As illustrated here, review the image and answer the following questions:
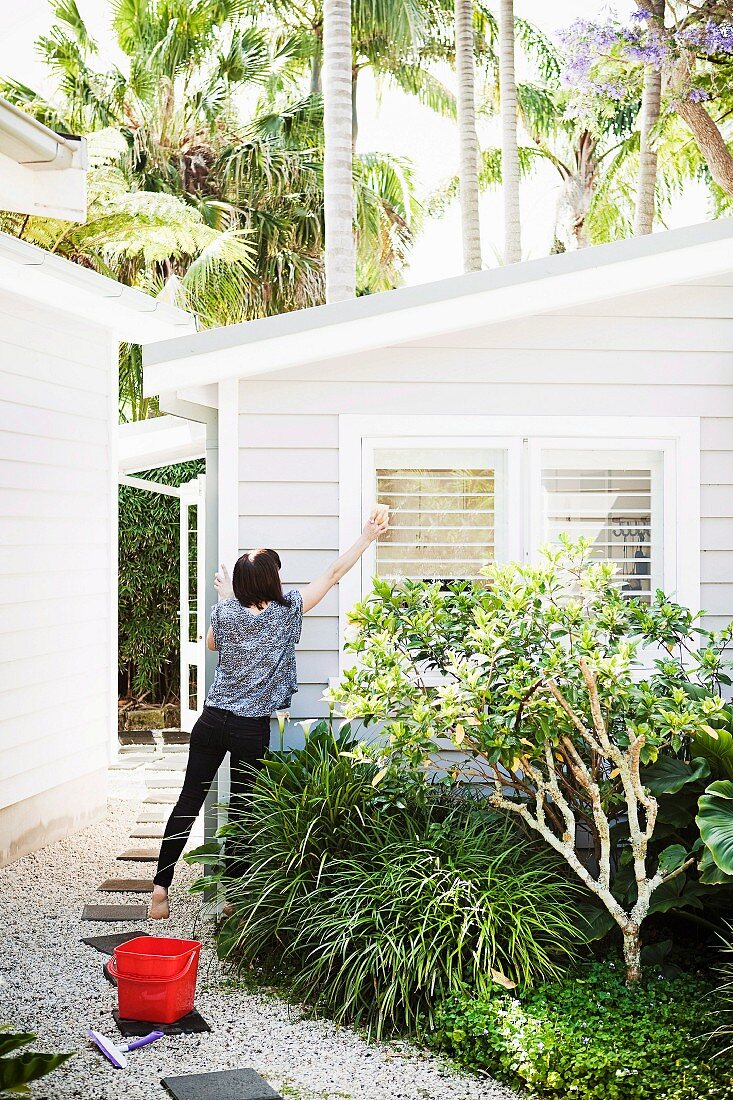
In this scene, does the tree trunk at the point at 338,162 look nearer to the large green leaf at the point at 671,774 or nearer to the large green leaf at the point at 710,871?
the large green leaf at the point at 671,774

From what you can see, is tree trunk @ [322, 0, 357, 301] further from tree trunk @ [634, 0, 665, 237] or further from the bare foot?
the bare foot

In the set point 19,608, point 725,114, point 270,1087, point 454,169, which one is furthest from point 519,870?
point 454,169

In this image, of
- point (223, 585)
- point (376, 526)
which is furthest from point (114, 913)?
point (376, 526)

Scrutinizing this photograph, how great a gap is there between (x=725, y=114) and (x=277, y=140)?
6.55m

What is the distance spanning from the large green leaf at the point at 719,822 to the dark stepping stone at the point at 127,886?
3.07m

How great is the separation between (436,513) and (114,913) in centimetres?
247

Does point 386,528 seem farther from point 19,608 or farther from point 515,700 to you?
point 19,608

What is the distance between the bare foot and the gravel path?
0.17ft

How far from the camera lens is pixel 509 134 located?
12.8 meters

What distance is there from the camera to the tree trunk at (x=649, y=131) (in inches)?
423

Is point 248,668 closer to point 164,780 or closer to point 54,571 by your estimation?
point 54,571

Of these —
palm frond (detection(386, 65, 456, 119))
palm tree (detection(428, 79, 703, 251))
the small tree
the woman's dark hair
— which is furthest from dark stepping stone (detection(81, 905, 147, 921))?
palm tree (detection(428, 79, 703, 251))

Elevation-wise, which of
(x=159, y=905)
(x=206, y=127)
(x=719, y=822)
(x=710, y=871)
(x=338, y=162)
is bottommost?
(x=159, y=905)

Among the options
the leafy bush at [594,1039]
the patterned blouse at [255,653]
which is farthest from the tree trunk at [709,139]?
the leafy bush at [594,1039]
